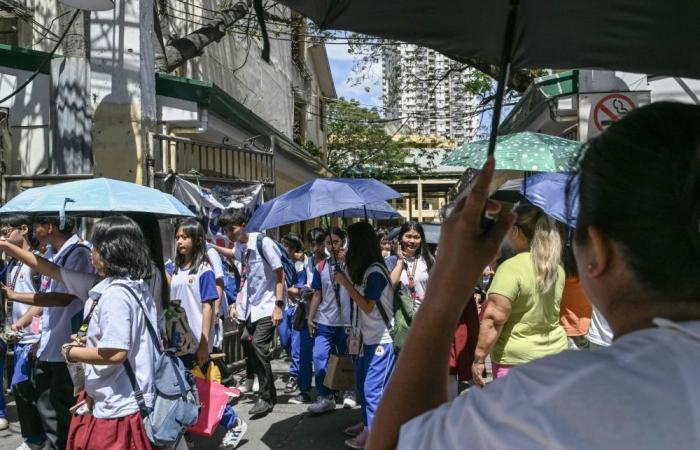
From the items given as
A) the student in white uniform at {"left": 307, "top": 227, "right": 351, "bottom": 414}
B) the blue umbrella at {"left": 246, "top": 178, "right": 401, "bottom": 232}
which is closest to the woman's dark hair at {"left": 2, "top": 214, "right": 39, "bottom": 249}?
the blue umbrella at {"left": 246, "top": 178, "right": 401, "bottom": 232}

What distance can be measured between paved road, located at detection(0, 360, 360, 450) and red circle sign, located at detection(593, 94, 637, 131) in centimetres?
379

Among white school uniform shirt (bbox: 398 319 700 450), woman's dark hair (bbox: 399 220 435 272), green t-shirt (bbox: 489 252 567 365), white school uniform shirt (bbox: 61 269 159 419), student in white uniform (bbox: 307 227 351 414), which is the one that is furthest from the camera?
woman's dark hair (bbox: 399 220 435 272)

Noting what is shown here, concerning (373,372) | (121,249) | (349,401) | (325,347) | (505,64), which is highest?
(505,64)

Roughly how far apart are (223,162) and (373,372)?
503 cm

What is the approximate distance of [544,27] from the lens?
1.77 metres

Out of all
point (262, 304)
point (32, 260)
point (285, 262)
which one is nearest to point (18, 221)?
point (32, 260)

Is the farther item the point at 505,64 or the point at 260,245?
the point at 260,245

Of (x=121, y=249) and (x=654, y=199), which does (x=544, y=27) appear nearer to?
(x=654, y=199)

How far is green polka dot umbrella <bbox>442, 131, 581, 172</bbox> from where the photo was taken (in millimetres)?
4703

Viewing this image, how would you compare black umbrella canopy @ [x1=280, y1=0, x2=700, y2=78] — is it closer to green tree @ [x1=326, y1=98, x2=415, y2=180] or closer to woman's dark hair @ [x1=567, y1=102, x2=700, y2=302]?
woman's dark hair @ [x1=567, y1=102, x2=700, y2=302]

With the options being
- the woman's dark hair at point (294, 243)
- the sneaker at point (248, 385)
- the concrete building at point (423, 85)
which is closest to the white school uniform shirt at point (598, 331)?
the sneaker at point (248, 385)

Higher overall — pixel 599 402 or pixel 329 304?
pixel 599 402

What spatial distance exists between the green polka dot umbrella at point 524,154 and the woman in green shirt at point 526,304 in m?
0.60

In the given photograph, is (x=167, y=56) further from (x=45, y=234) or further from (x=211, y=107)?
(x=45, y=234)
